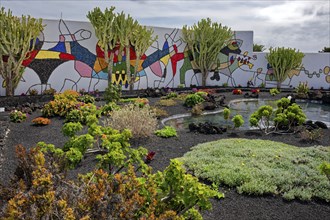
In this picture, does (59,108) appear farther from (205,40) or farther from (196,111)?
(205,40)

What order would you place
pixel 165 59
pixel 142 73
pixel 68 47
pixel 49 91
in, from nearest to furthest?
pixel 49 91 → pixel 68 47 → pixel 142 73 → pixel 165 59

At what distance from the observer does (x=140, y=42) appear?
15336 mm

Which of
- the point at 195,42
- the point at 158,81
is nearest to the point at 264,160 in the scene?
the point at 158,81

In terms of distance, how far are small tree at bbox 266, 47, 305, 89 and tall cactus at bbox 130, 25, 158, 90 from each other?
742 centimetres

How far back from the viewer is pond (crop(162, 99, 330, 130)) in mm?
10359

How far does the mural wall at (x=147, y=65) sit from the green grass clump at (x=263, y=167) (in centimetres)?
863

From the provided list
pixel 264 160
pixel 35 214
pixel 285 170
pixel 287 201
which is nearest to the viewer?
pixel 35 214

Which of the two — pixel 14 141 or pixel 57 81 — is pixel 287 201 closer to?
pixel 14 141

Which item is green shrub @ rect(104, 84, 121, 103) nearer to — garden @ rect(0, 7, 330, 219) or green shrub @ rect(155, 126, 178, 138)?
garden @ rect(0, 7, 330, 219)

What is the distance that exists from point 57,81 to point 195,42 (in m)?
7.90

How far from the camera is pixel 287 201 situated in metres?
4.76

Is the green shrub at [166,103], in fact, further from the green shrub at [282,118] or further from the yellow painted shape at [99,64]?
the green shrub at [282,118]

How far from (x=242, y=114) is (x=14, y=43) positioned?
27.0 ft

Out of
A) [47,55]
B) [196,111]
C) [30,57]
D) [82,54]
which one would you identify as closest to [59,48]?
[47,55]
